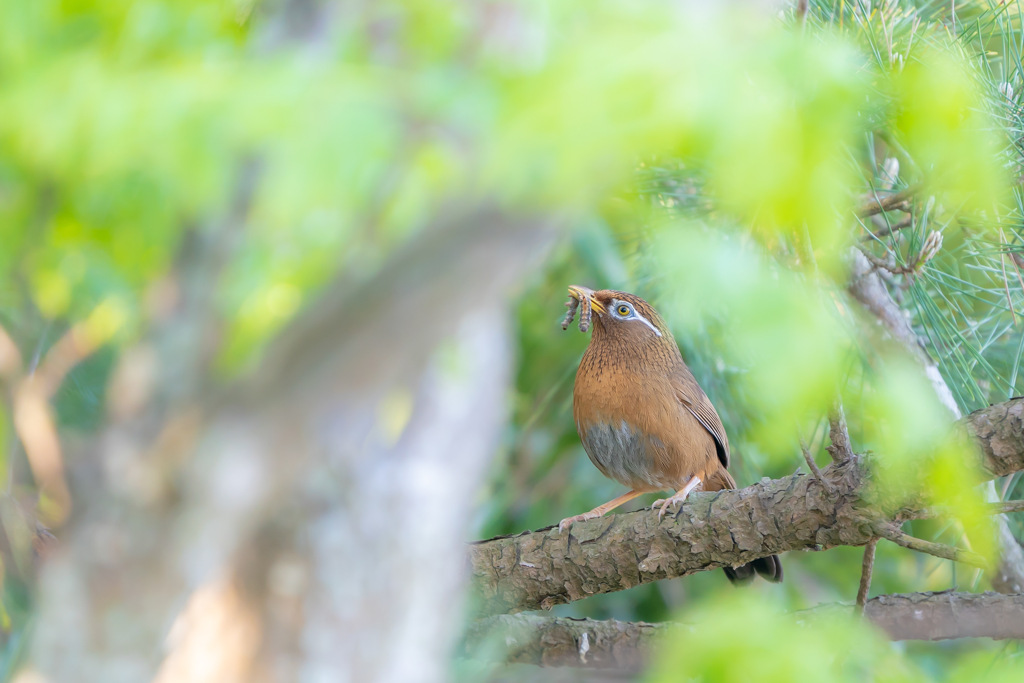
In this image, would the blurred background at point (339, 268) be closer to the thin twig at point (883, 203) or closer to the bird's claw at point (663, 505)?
the bird's claw at point (663, 505)

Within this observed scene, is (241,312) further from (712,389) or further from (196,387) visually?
(712,389)

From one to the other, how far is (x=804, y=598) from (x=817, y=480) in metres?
3.41

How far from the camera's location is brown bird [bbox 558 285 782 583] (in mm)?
3814

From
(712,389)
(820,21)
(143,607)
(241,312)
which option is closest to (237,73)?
(241,312)

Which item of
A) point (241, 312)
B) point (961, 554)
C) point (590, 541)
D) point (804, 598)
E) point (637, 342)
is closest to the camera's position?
point (241, 312)

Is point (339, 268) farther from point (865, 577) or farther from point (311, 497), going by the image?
point (865, 577)

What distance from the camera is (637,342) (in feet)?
13.0

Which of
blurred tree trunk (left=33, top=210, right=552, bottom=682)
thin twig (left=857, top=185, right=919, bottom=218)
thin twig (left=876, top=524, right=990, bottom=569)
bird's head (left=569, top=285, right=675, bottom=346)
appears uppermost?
blurred tree trunk (left=33, top=210, right=552, bottom=682)

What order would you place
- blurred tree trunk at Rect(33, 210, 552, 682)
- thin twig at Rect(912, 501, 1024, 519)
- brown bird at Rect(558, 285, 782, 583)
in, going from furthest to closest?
1. brown bird at Rect(558, 285, 782, 583)
2. thin twig at Rect(912, 501, 1024, 519)
3. blurred tree trunk at Rect(33, 210, 552, 682)

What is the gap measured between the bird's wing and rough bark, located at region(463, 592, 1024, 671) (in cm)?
102

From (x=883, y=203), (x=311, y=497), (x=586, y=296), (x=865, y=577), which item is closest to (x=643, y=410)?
(x=586, y=296)

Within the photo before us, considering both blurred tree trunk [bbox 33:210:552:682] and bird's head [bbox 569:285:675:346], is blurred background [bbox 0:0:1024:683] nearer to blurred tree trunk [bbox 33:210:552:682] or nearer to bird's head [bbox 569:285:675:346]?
blurred tree trunk [bbox 33:210:552:682]

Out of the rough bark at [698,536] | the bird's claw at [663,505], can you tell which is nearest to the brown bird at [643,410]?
the bird's claw at [663,505]

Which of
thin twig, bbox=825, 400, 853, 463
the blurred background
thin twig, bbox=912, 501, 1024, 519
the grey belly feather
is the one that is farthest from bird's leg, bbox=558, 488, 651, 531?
the blurred background
